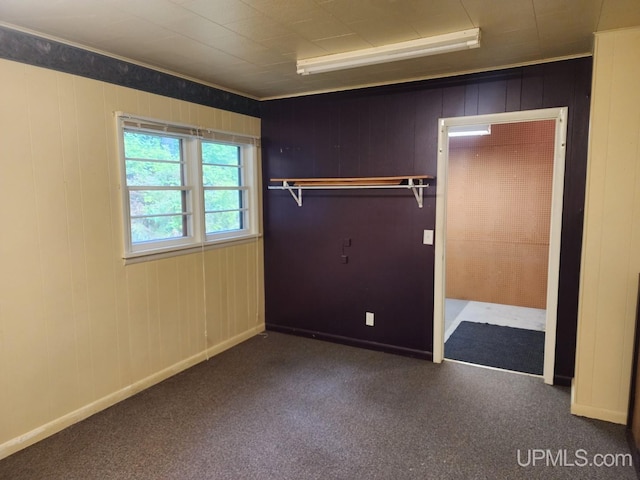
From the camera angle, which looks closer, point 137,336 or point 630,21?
point 630,21

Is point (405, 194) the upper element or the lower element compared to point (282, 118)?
lower

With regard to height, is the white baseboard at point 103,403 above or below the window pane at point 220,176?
below

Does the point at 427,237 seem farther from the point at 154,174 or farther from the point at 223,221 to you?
the point at 154,174

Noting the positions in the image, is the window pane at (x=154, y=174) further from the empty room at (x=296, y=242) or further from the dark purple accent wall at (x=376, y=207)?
the dark purple accent wall at (x=376, y=207)

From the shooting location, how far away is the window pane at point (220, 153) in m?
3.71

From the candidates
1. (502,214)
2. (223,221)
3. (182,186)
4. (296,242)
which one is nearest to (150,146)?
(182,186)

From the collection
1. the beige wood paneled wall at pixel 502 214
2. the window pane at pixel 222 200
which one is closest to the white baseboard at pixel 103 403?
the window pane at pixel 222 200

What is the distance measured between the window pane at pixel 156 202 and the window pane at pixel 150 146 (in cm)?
26

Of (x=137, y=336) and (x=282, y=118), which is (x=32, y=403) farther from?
(x=282, y=118)

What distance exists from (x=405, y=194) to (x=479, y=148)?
214 centimetres

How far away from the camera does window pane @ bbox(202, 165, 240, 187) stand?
371 cm

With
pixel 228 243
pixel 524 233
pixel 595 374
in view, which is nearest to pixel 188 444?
pixel 228 243

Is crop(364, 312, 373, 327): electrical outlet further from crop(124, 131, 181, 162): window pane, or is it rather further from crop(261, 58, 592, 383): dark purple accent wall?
crop(124, 131, 181, 162): window pane

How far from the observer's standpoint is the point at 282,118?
4109mm
